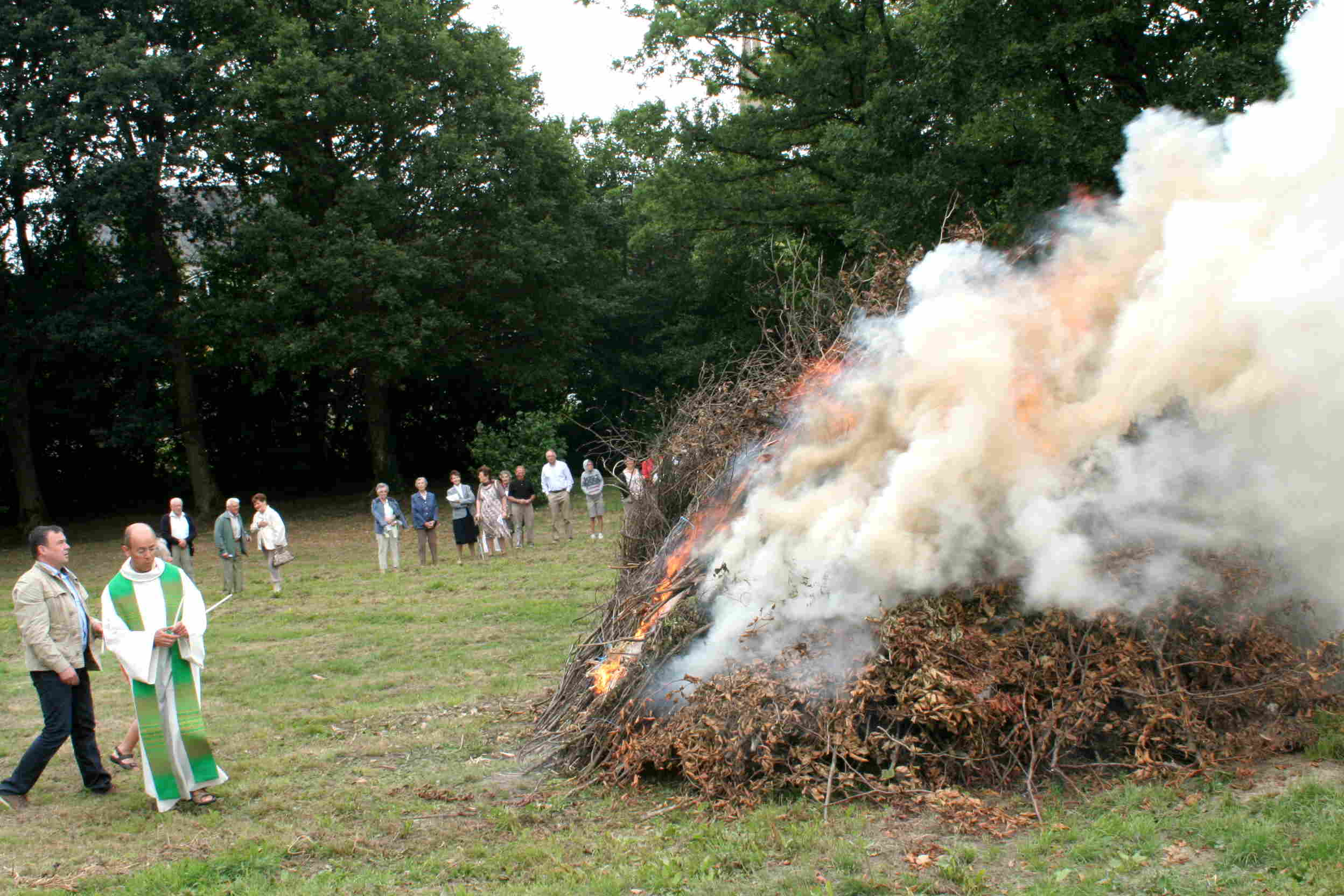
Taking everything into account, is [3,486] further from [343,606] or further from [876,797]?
[876,797]

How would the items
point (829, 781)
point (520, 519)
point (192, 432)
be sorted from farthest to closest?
point (192, 432), point (520, 519), point (829, 781)

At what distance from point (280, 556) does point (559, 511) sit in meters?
5.62

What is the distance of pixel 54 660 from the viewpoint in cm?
678

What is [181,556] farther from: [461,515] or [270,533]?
[461,515]

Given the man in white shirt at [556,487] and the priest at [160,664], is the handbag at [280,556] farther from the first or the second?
the priest at [160,664]

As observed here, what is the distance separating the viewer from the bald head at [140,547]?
6.77m

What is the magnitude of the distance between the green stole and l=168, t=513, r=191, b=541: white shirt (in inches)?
370

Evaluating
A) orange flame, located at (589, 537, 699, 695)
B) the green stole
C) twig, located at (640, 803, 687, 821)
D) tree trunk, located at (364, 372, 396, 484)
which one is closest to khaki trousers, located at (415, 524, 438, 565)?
orange flame, located at (589, 537, 699, 695)

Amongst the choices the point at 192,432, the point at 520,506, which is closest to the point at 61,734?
the point at 520,506

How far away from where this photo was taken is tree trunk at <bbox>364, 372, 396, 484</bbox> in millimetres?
31422

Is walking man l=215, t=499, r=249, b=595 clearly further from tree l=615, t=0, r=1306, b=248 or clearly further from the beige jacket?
tree l=615, t=0, r=1306, b=248

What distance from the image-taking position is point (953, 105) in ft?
69.2

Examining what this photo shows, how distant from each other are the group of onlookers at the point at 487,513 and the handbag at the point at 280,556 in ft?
5.13

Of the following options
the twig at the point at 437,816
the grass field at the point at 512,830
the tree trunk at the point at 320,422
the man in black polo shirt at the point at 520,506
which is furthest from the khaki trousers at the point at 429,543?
the tree trunk at the point at 320,422
